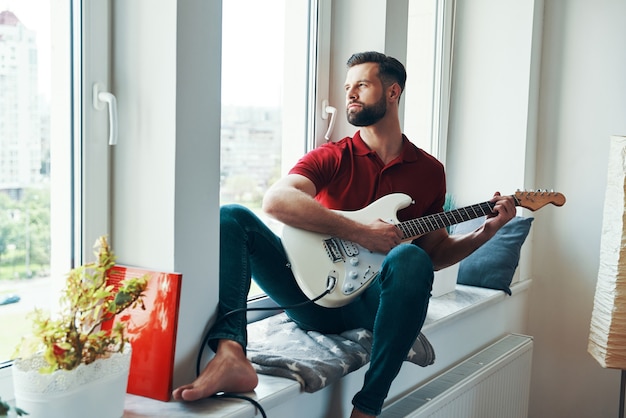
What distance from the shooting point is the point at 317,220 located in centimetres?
Answer: 168

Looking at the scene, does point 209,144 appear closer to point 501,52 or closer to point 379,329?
point 379,329

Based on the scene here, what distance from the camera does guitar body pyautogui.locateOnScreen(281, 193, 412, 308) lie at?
1.68 meters

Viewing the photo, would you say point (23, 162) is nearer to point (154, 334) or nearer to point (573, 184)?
point (154, 334)

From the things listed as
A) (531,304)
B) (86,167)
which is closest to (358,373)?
(86,167)

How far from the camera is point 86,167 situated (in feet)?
4.82

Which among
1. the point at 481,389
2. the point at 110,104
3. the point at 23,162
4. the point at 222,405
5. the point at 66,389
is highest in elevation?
the point at 110,104

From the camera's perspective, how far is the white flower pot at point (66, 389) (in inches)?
43.9

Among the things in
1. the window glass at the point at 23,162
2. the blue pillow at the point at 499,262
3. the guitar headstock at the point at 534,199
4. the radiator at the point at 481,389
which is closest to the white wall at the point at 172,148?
the window glass at the point at 23,162

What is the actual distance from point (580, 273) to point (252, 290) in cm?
156

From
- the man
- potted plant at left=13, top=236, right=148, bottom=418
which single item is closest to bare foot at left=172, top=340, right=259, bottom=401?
the man

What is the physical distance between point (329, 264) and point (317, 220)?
109mm

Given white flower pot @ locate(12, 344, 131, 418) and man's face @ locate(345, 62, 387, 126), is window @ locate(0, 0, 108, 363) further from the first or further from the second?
man's face @ locate(345, 62, 387, 126)

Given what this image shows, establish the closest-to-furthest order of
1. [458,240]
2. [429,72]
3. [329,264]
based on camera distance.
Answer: [329,264] → [458,240] → [429,72]

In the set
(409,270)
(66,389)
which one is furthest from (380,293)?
(66,389)
